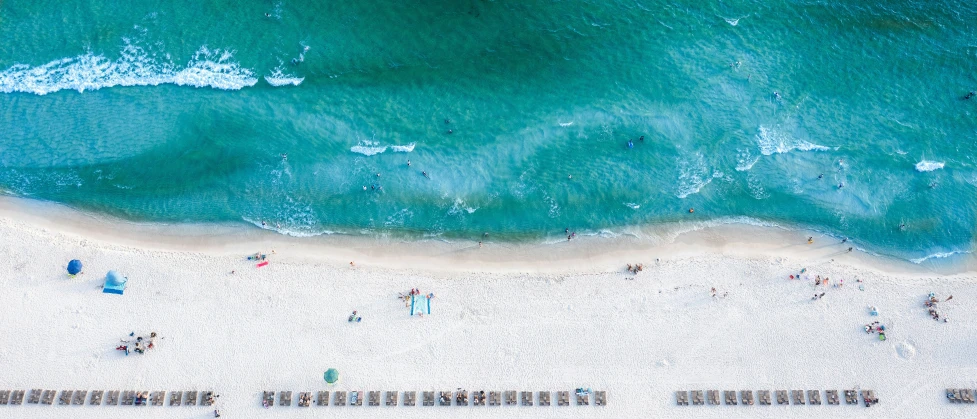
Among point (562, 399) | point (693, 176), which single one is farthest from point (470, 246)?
point (693, 176)

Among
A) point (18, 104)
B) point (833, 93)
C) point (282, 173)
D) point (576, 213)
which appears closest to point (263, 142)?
point (282, 173)

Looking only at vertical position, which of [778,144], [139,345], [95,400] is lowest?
[95,400]

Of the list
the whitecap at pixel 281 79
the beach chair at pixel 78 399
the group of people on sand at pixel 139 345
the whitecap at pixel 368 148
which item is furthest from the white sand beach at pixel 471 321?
the whitecap at pixel 281 79

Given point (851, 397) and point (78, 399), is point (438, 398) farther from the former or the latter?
point (851, 397)

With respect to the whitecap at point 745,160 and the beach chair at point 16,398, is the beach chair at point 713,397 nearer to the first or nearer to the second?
the whitecap at point 745,160

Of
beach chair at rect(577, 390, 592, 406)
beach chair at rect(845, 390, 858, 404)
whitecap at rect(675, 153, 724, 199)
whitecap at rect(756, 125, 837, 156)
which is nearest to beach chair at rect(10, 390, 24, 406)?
beach chair at rect(577, 390, 592, 406)

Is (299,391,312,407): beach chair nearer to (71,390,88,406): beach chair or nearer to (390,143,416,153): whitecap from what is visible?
(71,390,88,406): beach chair
